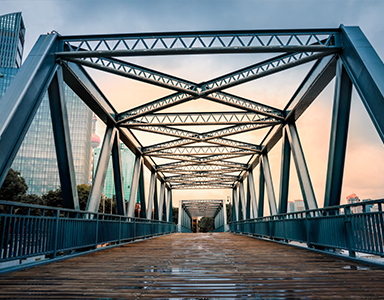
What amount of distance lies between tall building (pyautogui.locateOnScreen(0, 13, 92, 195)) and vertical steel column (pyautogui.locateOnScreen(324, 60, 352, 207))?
285ft

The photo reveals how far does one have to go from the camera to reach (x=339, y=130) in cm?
912

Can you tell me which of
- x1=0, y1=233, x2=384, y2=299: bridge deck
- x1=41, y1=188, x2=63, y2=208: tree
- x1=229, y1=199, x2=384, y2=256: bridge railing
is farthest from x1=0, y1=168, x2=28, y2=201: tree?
x1=229, y1=199, x2=384, y2=256: bridge railing

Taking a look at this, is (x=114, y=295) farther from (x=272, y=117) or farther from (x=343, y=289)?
(x=272, y=117)

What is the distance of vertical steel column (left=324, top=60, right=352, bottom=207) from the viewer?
901 cm

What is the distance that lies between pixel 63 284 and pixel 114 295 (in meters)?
0.99

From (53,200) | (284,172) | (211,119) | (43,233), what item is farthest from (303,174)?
(53,200)

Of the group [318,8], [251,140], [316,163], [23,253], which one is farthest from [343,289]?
[251,140]

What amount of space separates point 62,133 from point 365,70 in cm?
876

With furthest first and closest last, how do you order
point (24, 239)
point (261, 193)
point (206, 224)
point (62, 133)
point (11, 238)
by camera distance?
point (206, 224), point (261, 193), point (62, 133), point (24, 239), point (11, 238)

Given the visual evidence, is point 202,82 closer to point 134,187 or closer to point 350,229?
point 350,229

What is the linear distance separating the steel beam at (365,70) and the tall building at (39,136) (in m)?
87.2

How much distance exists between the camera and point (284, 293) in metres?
3.32

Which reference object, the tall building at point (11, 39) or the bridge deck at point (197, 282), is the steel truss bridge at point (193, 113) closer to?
the bridge deck at point (197, 282)

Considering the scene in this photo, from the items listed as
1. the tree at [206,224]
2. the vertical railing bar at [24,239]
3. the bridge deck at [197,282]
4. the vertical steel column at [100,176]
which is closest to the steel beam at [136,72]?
the vertical steel column at [100,176]
